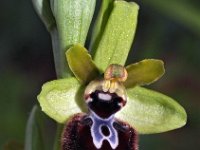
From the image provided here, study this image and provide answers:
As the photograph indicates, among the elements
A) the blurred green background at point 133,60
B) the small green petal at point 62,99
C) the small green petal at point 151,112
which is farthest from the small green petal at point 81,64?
the blurred green background at point 133,60

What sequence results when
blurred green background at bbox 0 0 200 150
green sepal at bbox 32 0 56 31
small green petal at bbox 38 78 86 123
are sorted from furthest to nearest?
blurred green background at bbox 0 0 200 150 → green sepal at bbox 32 0 56 31 → small green petal at bbox 38 78 86 123

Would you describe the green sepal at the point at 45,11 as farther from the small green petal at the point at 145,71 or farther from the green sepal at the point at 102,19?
the small green petal at the point at 145,71

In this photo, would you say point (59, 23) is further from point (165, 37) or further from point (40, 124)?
point (165, 37)

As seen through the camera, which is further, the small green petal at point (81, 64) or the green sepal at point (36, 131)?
the green sepal at point (36, 131)

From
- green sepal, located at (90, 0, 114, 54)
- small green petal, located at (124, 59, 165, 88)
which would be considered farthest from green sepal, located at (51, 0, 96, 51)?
small green petal, located at (124, 59, 165, 88)

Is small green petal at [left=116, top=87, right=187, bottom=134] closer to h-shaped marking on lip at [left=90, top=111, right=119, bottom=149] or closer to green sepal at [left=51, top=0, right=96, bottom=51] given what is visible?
h-shaped marking on lip at [left=90, top=111, right=119, bottom=149]
